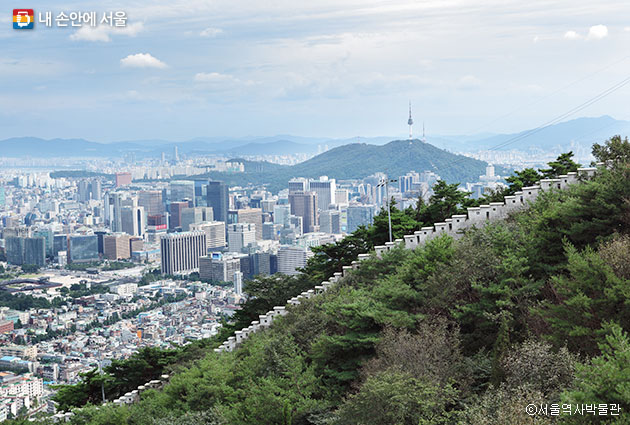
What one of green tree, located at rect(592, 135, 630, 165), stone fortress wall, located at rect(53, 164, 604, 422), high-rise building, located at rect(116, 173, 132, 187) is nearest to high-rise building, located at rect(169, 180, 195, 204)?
high-rise building, located at rect(116, 173, 132, 187)

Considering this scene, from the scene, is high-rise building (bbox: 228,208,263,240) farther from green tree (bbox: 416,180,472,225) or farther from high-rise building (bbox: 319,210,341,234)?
green tree (bbox: 416,180,472,225)

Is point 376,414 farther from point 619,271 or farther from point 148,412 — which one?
point 148,412

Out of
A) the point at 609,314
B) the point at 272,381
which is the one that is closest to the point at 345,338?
the point at 272,381

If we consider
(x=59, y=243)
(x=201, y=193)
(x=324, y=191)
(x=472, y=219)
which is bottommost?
(x=59, y=243)

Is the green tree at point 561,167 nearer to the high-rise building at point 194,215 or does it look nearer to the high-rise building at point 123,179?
the high-rise building at point 194,215

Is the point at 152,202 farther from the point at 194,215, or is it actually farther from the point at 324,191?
the point at 324,191

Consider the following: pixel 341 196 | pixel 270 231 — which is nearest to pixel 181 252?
pixel 270 231

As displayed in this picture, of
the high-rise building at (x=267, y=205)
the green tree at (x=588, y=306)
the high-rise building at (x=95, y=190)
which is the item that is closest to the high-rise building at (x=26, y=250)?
the high-rise building at (x=267, y=205)
